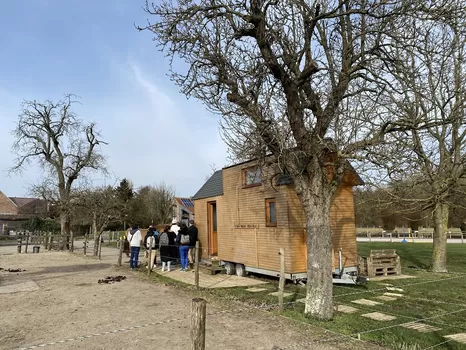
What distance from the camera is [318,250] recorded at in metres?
7.37

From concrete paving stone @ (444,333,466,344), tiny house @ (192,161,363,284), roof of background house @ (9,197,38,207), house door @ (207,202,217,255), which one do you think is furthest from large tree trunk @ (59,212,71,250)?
roof of background house @ (9,197,38,207)

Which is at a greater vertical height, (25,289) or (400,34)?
(400,34)

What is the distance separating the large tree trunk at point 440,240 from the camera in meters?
15.4

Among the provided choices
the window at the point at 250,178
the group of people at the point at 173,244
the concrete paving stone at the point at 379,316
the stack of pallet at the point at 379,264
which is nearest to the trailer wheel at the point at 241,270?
the group of people at the point at 173,244

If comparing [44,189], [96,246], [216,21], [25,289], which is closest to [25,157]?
[44,189]

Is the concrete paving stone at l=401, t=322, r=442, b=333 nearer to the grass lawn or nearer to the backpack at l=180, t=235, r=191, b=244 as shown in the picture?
the grass lawn

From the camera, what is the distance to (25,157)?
31.4 meters

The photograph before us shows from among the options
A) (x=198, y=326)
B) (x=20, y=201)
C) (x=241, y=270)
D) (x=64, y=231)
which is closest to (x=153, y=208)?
(x=64, y=231)

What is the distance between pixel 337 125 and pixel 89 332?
6.18m

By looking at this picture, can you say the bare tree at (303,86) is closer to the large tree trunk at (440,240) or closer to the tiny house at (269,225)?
the tiny house at (269,225)

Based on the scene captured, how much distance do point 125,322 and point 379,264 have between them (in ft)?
32.2

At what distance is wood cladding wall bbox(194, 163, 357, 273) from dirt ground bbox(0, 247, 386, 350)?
10.4 feet

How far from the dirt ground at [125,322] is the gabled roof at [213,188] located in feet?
18.7

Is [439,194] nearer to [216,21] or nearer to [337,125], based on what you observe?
[337,125]
